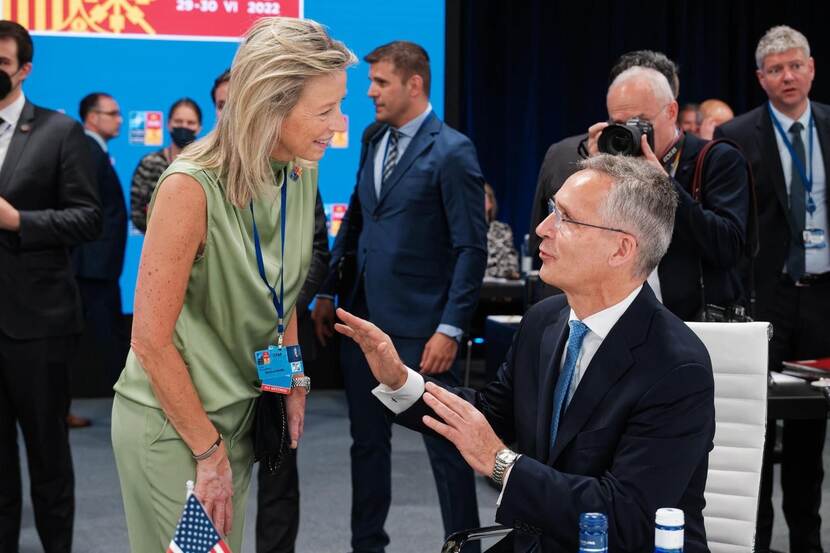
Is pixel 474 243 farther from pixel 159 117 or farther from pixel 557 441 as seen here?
pixel 159 117

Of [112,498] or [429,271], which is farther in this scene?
[112,498]

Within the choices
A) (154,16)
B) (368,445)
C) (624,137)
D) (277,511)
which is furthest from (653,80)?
(154,16)

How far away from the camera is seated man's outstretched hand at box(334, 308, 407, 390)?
2096 millimetres

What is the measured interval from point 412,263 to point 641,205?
1.70m

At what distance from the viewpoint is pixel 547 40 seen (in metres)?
9.05

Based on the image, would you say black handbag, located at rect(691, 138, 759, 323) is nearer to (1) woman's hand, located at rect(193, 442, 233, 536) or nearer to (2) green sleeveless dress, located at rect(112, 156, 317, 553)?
(2) green sleeveless dress, located at rect(112, 156, 317, 553)

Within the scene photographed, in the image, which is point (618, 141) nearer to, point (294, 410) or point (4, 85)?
point (294, 410)

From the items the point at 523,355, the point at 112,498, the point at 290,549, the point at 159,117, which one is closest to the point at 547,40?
the point at 159,117

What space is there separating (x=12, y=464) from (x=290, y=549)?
0.94 meters

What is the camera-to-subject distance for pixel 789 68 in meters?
4.06

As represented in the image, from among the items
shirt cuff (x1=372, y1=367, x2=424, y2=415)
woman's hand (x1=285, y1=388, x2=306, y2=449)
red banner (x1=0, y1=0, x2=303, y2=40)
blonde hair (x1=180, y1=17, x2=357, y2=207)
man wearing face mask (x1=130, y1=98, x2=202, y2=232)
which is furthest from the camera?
red banner (x1=0, y1=0, x2=303, y2=40)

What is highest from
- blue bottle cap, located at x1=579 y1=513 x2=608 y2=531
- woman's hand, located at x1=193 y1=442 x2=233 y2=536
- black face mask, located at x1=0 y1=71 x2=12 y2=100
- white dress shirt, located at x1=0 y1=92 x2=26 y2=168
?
black face mask, located at x1=0 y1=71 x2=12 y2=100

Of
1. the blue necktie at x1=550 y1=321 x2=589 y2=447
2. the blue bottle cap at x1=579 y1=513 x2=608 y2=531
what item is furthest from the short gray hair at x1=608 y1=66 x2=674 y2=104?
the blue bottle cap at x1=579 y1=513 x2=608 y2=531

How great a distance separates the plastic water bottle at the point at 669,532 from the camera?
1486 mm
